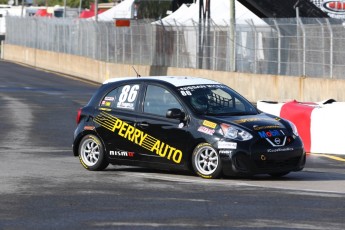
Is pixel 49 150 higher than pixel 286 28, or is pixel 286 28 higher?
pixel 286 28

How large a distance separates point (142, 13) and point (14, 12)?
49.1m

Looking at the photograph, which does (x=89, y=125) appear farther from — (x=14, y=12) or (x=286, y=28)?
(x=14, y=12)

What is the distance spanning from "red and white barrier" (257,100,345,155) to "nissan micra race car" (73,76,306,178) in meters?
4.07

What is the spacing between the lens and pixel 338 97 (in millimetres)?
31969

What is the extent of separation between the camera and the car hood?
1441 cm

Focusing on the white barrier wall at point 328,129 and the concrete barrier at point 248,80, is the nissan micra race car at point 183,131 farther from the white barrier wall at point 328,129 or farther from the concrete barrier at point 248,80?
the concrete barrier at point 248,80

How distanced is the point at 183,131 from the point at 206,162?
22.5 inches

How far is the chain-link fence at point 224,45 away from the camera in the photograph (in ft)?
109

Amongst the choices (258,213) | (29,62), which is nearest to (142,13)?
(29,62)

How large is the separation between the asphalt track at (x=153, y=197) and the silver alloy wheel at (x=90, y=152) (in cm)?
22

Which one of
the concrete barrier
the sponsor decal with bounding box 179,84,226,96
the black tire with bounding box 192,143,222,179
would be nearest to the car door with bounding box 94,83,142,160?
the sponsor decal with bounding box 179,84,226,96

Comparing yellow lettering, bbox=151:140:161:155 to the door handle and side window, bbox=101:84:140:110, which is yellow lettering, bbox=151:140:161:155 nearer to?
the door handle

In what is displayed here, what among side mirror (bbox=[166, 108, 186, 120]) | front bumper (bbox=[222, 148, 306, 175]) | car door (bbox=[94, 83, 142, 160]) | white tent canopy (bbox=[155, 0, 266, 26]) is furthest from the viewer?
white tent canopy (bbox=[155, 0, 266, 26])

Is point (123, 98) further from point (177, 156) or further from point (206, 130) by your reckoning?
point (206, 130)
